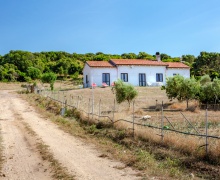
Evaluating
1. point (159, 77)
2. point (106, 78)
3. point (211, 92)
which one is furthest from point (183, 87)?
point (159, 77)

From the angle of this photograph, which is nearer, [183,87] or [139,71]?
[183,87]

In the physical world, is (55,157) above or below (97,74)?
below

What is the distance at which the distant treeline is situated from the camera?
5819 centimetres

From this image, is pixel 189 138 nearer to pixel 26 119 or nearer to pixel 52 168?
pixel 52 168

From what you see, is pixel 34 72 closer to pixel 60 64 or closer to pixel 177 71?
pixel 60 64

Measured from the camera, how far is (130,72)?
122 ft

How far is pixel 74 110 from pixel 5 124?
4127 millimetres

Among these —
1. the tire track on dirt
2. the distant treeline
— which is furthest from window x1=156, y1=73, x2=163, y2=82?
the tire track on dirt

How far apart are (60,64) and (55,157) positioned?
208ft

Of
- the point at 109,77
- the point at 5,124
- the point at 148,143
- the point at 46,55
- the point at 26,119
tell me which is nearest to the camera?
the point at 148,143

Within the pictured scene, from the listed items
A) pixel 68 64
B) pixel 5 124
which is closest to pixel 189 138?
pixel 5 124

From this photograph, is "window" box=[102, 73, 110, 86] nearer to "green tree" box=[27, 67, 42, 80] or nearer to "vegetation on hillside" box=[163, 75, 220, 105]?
"vegetation on hillside" box=[163, 75, 220, 105]

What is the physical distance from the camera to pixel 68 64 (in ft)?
235

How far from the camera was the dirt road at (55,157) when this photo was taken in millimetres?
7484
